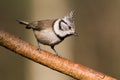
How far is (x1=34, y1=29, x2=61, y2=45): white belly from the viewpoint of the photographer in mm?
1931

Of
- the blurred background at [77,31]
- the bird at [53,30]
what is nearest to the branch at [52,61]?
the bird at [53,30]

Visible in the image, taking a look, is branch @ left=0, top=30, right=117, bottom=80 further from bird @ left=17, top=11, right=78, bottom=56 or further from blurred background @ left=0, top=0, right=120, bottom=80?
blurred background @ left=0, top=0, right=120, bottom=80

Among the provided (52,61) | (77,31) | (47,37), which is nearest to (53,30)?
(47,37)

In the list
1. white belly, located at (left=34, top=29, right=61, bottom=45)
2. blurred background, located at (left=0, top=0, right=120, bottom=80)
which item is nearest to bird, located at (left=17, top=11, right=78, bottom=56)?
white belly, located at (left=34, top=29, right=61, bottom=45)

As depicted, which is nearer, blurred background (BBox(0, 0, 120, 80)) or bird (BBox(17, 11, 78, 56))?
bird (BBox(17, 11, 78, 56))

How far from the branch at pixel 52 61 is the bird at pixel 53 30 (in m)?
0.19

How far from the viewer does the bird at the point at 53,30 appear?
1815mm

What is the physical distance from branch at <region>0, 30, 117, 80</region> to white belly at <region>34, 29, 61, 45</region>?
0.27m

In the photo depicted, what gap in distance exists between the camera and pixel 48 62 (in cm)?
163

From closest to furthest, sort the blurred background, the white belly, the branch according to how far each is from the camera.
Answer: the branch, the white belly, the blurred background

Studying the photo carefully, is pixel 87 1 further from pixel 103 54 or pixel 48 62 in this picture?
pixel 48 62

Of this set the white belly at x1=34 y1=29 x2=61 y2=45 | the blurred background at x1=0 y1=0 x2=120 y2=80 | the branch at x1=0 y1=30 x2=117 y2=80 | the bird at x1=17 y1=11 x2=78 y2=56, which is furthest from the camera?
the blurred background at x1=0 y1=0 x2=120 y2=80

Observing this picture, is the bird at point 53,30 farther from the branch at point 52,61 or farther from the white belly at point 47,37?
the branch at point 52,61

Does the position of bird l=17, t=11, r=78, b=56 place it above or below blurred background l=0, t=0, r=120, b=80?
above
